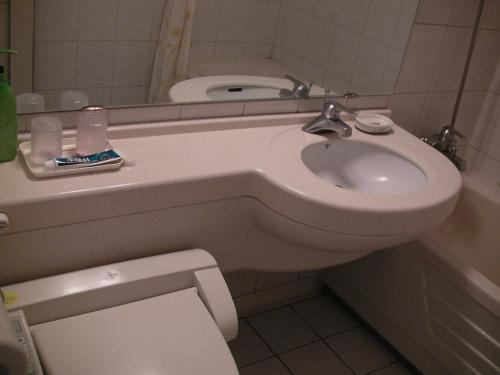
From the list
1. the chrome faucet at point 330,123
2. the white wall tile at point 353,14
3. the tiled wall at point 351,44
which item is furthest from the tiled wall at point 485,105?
the chrome faucet at point 330,123

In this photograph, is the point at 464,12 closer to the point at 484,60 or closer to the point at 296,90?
the point at 484,60

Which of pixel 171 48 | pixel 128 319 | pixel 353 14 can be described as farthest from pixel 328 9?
pixel 128 319

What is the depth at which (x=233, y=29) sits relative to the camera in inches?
55.5

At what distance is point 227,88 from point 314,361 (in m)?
0.97

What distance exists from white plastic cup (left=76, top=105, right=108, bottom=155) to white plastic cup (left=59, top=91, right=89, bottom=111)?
58 mm

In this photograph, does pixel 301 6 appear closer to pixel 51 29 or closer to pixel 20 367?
pixel 51 29

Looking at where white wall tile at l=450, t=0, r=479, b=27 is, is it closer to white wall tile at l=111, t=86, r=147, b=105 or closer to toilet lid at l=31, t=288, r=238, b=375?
white wall tile at l=111, t=86, r=147, b=105

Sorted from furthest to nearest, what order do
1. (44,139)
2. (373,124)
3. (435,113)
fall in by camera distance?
(435,113), (373,124), (44,139)

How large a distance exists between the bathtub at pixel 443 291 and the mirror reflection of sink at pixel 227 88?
67 cm

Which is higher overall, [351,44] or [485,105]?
[351,44]

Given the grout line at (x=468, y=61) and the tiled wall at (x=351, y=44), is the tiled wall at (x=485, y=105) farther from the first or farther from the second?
the tiled wall at (x=351, y=44)

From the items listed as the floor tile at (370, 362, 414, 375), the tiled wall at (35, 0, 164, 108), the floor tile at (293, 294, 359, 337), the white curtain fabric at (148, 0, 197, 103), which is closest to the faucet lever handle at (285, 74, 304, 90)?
the white curtain fabric at (148, 0, 197, 103)

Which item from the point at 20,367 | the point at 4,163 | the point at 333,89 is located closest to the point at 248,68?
the point at 333,89

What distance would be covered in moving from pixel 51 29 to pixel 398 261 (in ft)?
4.16
